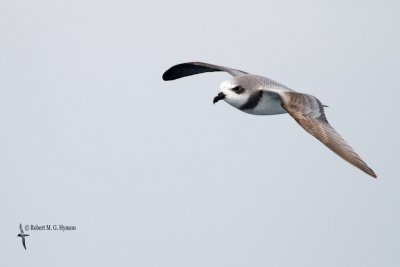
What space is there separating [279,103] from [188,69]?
516 cm

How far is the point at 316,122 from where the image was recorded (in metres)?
18.9

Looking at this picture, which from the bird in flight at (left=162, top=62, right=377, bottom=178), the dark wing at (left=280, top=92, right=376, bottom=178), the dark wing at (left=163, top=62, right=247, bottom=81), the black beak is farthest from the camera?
the dark wing at (left=163, top=62, right=247, bottom=81)

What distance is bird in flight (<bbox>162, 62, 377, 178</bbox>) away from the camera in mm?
18250

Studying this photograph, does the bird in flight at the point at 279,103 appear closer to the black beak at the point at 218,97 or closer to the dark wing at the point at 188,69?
the black beak at the point at 218,97

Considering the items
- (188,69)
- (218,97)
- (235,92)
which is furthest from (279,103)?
(188,69)

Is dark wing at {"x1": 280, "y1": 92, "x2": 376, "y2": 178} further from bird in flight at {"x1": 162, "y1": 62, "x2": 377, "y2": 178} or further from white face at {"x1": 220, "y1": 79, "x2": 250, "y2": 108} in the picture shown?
white face at {"x1": 220, "y1": 79, "x2": 250, "y2": 108}

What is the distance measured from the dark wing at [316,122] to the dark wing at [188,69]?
422 centimetres

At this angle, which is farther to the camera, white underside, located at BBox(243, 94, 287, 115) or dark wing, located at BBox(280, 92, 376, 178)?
white underside, located at BBox(243, 94, 287, 115)

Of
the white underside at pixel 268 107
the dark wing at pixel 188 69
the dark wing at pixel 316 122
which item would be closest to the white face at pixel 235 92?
the white underside at pixel 268 107

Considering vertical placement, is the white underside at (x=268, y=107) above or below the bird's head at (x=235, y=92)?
below

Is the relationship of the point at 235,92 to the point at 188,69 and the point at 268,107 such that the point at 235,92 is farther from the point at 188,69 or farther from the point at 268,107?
the point at 188,69

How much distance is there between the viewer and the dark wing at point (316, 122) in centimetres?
1722

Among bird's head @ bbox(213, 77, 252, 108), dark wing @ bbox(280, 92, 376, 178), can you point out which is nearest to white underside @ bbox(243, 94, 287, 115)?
bird's head @ bbox(213, 77, 252, 108)

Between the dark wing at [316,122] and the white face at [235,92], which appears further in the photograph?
the white face at [235,92]
